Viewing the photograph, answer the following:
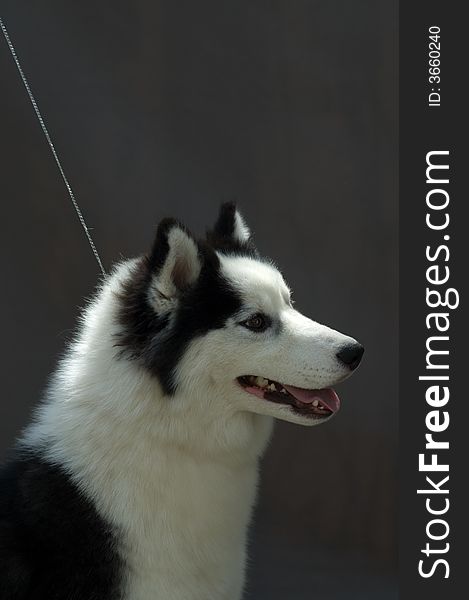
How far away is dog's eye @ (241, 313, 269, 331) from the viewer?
3236 mm

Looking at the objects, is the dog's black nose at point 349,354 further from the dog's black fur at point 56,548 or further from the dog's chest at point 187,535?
the dog's black fur at point 56,548

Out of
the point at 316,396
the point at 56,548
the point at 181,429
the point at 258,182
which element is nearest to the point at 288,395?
the point at 316,396

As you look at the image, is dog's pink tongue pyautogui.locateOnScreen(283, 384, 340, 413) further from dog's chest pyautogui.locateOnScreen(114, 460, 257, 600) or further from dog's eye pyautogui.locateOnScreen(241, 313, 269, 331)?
dog's chest pyautogui.locateOnScreen(114, 460, 257, 600)

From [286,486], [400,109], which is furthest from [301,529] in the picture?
[400,109]

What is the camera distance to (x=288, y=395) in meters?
3.27

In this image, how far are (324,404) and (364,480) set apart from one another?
1.91 meters

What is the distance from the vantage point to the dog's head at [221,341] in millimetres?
3174

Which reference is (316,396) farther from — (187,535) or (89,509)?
(89,509)

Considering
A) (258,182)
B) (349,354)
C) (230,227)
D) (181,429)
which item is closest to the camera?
(349,354)

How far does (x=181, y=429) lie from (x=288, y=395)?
14.5 inches

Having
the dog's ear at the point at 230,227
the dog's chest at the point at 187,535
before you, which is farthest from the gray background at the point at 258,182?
the dog's chest at the point at 187,535

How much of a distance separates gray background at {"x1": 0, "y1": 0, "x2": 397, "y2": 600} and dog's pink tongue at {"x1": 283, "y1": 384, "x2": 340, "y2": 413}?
67.3 inches

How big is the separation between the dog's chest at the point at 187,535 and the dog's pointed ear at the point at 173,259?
1.96ft

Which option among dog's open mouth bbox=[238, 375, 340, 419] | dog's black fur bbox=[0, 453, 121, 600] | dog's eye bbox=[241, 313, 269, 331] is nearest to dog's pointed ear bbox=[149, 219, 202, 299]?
dog's eye bbox=[241, 313, 269, 331]
